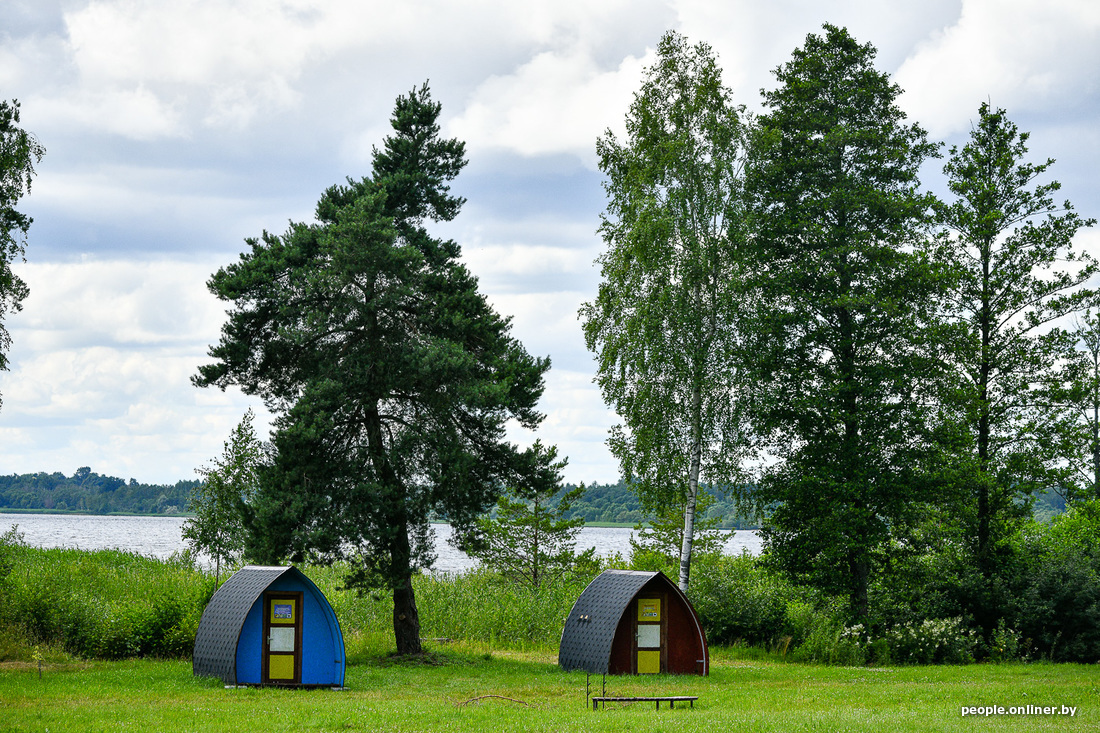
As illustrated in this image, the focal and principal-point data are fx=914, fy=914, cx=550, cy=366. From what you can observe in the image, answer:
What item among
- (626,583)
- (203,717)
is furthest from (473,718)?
(626,583)

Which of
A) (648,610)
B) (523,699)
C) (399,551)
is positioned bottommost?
(523,699)

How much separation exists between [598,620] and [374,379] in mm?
7687

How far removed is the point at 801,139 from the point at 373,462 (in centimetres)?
1530

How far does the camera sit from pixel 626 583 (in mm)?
21062

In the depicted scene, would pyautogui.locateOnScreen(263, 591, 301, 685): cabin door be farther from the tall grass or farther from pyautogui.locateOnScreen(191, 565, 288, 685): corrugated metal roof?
the tall grass

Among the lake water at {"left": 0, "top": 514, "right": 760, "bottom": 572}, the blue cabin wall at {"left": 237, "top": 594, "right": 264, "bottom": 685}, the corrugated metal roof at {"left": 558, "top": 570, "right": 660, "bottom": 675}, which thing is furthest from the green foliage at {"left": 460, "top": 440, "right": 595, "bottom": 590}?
the blue cabin wall at {"left": 237, "top": 594, "right": 264, "bottom": 685}

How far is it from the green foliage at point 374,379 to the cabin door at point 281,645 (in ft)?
6.52

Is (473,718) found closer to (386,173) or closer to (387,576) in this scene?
(387,576)

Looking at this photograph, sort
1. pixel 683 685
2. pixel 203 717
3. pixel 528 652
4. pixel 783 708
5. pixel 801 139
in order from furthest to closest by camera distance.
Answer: pixel 801 139
pixel 528 652
pixel 683 685
pixel 783 708
pixel 203 717

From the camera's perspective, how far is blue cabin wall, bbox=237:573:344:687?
1845 centimetres

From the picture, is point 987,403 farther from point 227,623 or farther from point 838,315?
point 227,623

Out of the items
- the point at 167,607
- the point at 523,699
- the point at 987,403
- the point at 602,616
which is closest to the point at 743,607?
the point at 602,616

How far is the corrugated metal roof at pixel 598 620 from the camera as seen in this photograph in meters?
20.4

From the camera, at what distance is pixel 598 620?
2078 cm
